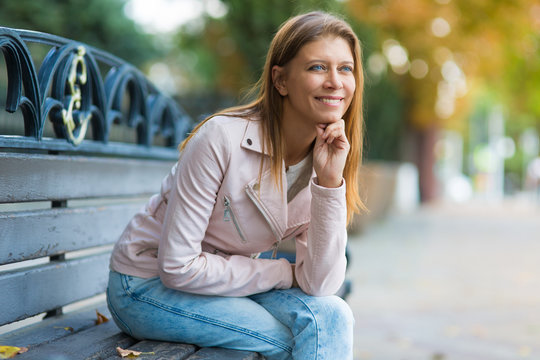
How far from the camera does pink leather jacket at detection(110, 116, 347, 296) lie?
7.14 ft

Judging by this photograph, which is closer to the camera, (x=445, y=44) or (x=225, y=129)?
(x=225, y=129)

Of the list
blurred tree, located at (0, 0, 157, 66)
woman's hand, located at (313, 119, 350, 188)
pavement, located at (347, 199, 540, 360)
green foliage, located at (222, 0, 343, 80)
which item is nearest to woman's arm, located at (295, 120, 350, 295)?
woman's hand, located at (313, 119, 350, 188)

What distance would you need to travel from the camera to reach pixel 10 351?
6.86 ft

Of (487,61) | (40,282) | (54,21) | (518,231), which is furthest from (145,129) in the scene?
(487,61)

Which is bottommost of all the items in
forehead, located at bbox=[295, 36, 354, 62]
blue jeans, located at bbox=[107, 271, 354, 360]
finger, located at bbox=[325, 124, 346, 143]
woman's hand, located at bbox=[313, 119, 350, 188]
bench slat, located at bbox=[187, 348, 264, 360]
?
bench slat, located at bbox=[187, 348, 264, 360]

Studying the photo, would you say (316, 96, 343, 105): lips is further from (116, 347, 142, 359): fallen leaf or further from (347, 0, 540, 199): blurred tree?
(347, 0, 540, 199): blurred tree

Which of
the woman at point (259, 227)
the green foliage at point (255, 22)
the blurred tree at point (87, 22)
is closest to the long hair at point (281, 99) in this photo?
the woman at point (259, 227)

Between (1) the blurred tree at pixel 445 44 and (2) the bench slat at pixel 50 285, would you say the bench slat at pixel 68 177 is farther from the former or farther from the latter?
(1) the blurred tree at pixel 445 44

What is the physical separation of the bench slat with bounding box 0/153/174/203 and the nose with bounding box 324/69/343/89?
1.11 metres

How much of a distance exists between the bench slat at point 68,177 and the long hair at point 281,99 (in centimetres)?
57

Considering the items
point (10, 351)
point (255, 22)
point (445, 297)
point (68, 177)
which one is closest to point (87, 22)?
point (255, 22)

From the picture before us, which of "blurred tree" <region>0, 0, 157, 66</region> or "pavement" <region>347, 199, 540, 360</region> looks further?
"blurred tree" <region>0, 0, 157, 66</region>

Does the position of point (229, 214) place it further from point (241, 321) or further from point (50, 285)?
point (50, 285)

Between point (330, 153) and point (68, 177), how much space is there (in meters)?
1.11
